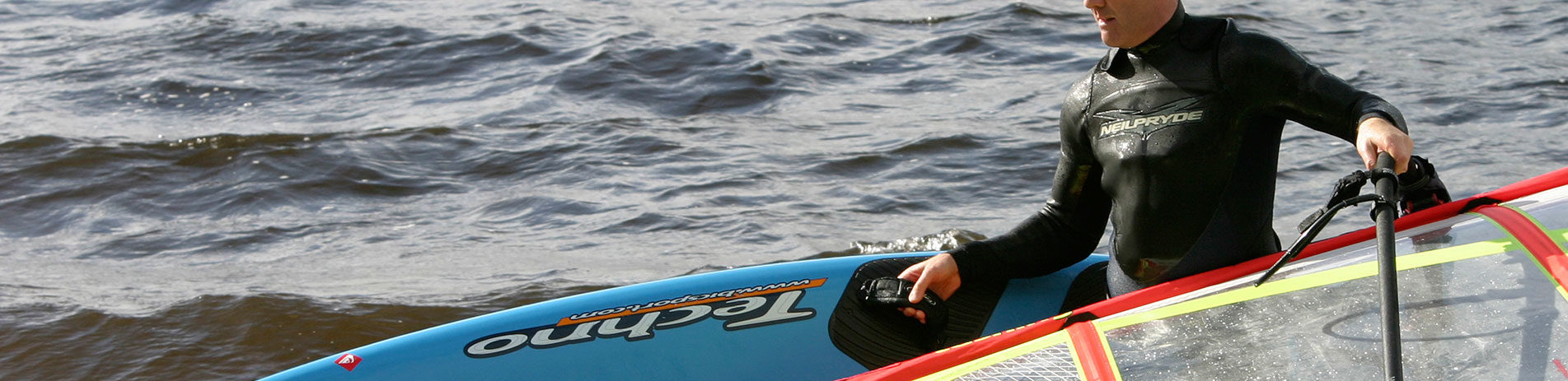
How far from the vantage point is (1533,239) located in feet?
7.01

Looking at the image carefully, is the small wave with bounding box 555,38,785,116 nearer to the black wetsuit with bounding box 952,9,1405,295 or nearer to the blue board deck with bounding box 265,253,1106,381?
the blue board deck with bounding box 265,253,1106,381

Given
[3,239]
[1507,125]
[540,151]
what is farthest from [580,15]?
[1507,125]

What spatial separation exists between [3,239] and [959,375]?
553 centimetres

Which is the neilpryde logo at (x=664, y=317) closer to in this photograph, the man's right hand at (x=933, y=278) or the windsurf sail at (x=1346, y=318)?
the man's right hand at (x=933, y=278)

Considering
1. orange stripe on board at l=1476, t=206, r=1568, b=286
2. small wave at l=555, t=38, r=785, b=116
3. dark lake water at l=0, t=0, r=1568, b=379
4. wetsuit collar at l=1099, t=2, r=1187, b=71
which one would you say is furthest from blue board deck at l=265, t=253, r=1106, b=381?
small wave at l=555, t=38, r=785, b=116

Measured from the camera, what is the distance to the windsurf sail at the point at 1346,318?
77.4 inches

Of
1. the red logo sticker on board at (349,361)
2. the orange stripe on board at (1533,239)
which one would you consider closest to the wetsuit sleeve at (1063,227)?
the orange stripe on board at (1533,239)

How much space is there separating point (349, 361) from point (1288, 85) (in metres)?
2.12

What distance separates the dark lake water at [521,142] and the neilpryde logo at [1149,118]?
2967mm

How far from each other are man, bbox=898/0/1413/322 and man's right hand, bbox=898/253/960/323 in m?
0.36

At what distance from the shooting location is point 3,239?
6.25m

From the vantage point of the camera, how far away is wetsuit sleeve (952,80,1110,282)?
281cm

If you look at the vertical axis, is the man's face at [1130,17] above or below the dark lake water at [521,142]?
above

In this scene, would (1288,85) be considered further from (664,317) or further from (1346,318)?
(664,317)
